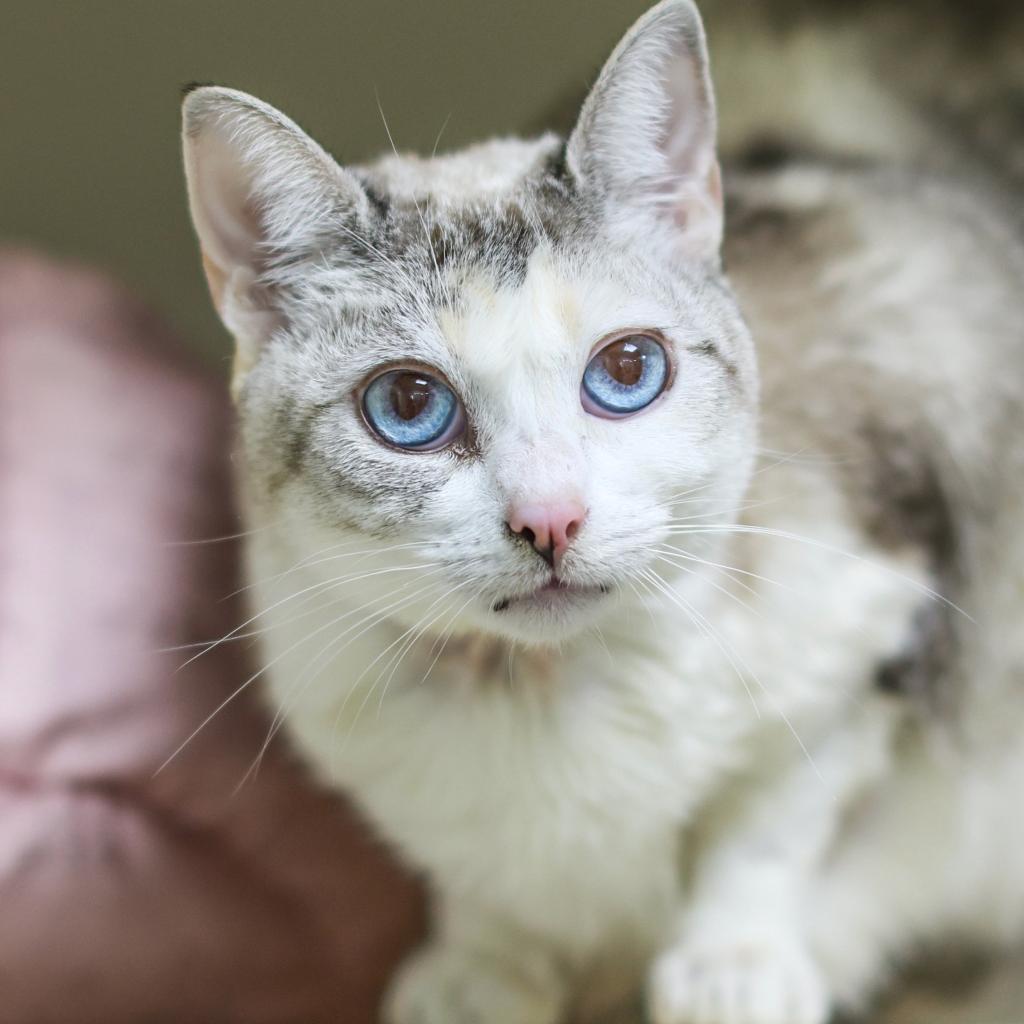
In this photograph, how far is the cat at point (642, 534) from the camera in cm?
101

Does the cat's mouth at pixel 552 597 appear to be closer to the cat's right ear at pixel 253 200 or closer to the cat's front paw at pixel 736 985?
the cat's right ear at pixel 253 200

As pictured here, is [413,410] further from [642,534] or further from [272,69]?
[272,69]

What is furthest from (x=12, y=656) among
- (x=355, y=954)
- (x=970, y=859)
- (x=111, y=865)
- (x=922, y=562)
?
(x=970, y=859)

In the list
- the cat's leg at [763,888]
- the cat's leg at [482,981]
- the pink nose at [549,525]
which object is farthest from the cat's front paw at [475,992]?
the pink nose at [549,525]

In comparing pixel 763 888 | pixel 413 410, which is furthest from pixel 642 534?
pixel 763 888

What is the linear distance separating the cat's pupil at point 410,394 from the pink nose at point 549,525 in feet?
0.47

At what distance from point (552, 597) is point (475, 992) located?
0.67 m

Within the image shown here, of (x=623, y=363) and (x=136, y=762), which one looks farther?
(x=136, y=762)

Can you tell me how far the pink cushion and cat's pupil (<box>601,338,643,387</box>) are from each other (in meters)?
0.74

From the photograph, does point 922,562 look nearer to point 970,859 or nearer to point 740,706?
point 740,706

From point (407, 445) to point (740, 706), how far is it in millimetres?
445

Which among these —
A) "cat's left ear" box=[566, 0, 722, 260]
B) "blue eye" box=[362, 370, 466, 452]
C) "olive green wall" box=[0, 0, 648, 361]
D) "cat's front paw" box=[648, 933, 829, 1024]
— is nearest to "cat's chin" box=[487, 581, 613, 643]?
"blue eye" box=[362, 370, 466, 452]

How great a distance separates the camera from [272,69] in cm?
185

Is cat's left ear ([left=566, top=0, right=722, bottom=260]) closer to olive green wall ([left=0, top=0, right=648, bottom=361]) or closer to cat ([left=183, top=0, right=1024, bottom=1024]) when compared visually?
cat ([left=183, top=0, right=1024, bottom=1024])
